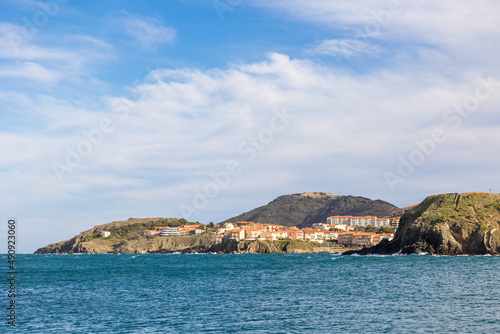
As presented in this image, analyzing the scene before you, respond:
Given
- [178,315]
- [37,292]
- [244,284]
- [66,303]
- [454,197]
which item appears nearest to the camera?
[178,315]

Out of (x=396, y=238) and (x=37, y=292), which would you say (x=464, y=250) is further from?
(x=37, y=292)

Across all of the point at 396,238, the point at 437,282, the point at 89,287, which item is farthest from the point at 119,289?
the point at 396,238

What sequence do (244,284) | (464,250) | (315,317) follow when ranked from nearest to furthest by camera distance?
(315,317)
(244,284)
(464,250)

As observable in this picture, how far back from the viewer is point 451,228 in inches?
5300

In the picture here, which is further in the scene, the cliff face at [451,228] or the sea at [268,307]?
the cliff face at [451,228]

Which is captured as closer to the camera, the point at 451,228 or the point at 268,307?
the point at 268,307

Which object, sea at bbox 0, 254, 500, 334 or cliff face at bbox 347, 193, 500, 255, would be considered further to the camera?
cliff face at bbox 347, 193, 500, 255

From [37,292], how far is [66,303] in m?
11.7

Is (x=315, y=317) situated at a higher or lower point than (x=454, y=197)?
lower

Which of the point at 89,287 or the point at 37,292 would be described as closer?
the point at 37,292

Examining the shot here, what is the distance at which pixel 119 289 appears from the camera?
52.7 meters

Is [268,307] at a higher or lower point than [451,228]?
lower

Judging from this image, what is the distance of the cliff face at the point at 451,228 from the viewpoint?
129 metres

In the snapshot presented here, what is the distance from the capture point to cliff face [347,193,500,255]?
129m
